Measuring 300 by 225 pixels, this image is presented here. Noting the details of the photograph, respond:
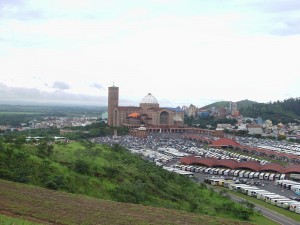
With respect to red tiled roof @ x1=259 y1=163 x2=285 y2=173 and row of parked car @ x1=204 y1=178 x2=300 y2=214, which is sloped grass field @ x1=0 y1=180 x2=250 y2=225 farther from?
red tiled roof @ x1=259 y1=163 x2=285 y2=173

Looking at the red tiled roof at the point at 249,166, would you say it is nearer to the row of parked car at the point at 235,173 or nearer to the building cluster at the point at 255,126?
the row of parked car at the point at 235,173

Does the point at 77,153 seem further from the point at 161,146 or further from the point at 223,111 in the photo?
the point at 223,111

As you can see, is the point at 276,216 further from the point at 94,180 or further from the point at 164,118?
the point at 164,118

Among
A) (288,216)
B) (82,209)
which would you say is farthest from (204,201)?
(82,209)

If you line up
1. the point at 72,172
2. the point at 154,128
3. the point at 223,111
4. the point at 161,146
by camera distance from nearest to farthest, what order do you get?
1. the point at 72,172
2. the point at 161,146
3. the point at 154,128
4. the point at 223,111

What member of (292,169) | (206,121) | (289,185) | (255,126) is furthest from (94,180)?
(206,121)

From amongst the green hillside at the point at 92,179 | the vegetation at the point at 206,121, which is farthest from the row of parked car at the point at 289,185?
the vegetation at the point at 206,121
